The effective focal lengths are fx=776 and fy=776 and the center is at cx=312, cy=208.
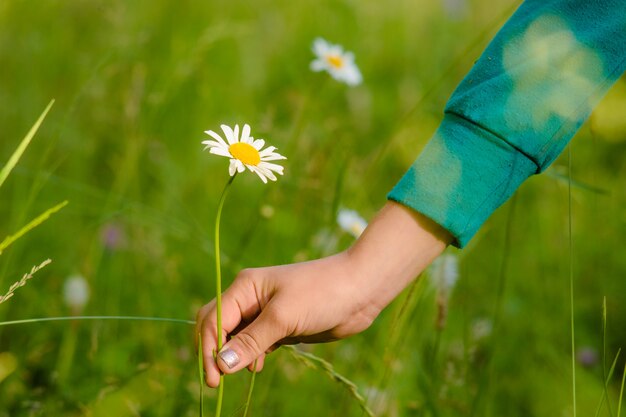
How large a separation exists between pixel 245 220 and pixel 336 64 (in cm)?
48

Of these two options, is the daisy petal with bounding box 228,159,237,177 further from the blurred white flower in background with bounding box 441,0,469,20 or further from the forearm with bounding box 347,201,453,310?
the blurred white flower in background with bounding box 441,0,469,20

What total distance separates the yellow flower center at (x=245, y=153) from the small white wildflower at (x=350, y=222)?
553 millimetres

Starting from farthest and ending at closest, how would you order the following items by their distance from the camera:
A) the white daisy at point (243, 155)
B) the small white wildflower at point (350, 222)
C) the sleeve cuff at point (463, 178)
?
the small white wildflower at point (350, 222)
the sleeve cuff at point (463, 178)
the white daisy at point (243, 155)

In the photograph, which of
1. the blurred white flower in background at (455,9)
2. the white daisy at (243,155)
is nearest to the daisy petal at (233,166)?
the white daisy at (243,155)

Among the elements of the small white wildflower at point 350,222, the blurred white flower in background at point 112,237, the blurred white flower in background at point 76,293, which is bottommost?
the blurred white flower in background at point 112,237

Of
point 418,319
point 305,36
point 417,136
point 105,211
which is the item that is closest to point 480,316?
point 418,319

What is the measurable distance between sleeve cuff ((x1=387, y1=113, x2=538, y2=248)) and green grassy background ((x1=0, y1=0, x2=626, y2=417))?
0.15m

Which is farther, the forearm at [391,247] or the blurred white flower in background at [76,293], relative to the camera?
the blurred white flower in background at [76,293]

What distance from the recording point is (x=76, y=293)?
1247 millimetres

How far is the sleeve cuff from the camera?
0.78m

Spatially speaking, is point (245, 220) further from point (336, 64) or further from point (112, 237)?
point (336, 64)

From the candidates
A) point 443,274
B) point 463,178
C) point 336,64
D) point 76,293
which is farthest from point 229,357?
point 336,64

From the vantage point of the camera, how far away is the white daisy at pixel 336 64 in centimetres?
138

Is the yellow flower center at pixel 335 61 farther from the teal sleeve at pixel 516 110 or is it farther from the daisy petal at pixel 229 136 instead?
the daisy petal at pixel 229 136
